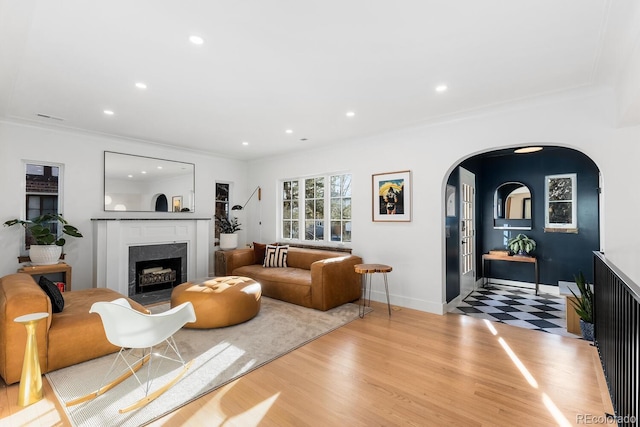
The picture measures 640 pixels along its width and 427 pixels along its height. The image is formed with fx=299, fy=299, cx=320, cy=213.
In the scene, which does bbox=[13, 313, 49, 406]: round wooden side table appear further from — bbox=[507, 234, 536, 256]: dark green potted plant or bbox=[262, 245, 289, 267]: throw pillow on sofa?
bbox=[507, 234, 536, 256]: dark green potted plant

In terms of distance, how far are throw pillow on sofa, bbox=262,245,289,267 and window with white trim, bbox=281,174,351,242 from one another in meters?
0.57

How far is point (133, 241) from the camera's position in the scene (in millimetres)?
4773

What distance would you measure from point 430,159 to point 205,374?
364 cm

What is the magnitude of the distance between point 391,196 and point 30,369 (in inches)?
165

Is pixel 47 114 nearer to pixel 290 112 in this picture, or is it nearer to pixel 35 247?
pixel 35 247

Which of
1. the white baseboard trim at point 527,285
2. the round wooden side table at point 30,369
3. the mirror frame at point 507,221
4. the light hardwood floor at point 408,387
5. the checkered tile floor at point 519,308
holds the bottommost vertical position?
the checkered tile floor at point 519,308

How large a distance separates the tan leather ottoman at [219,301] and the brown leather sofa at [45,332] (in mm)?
840

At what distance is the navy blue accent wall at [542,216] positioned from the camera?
193 inches

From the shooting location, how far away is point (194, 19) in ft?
6.39

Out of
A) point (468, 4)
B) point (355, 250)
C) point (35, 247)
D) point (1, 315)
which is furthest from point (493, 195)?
point (35, 247)

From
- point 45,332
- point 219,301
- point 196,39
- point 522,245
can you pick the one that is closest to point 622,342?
point 196,39

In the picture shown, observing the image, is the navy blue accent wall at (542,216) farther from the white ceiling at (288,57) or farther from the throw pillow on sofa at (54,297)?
the throw pillow on sofa at (54,297)

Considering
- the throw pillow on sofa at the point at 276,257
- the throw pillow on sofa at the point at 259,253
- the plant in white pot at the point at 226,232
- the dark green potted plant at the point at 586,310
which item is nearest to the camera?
the dark green potted plant at the point at 586,310

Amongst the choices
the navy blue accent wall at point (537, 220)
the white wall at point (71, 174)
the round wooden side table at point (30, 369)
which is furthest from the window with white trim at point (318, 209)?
the round wooden side table at point (30, 369)
